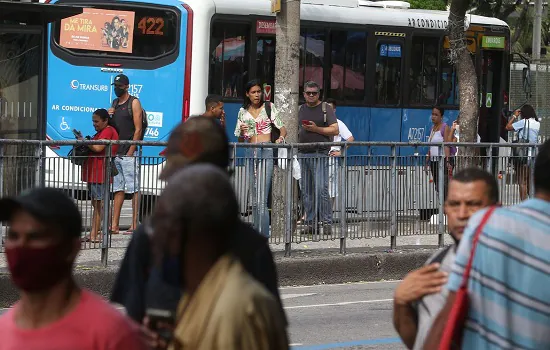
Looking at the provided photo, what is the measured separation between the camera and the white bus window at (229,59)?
18.4 metres

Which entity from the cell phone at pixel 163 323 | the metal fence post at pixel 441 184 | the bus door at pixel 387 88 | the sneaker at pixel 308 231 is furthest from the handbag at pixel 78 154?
the bus door at pixel 387 88

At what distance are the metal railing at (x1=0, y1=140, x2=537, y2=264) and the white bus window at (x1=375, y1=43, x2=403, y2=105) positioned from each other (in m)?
7.53

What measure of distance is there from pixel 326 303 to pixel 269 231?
138 cm

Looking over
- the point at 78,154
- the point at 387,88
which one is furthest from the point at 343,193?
the point at 387,88

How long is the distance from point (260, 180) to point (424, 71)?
1042 centimetres

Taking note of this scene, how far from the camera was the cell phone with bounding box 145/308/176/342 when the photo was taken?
2.88m

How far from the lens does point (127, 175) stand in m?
10.9

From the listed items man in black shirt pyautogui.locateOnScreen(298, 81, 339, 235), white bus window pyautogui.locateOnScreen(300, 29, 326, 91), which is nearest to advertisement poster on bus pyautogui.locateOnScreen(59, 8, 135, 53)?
white bus window pyautogui.locateOnScreen(300, 29, 326, 91)

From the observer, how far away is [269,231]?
11.9m

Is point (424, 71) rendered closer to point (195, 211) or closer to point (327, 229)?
point (327, 229)

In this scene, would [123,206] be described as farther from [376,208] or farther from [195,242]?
[195,242]

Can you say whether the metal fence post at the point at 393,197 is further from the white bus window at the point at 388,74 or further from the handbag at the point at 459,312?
the handbag at the point at 459,312

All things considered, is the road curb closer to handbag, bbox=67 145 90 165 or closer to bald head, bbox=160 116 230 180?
handbag, bbox=67 145 90 165

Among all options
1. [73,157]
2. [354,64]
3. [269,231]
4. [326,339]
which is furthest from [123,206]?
[354,64]
